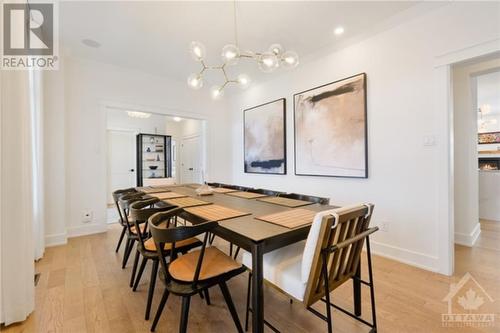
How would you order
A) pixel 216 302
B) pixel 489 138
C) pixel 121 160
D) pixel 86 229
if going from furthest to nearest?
pixel 121 160 → pixel 489 138 → pixel 86 229 → pixel 216 302

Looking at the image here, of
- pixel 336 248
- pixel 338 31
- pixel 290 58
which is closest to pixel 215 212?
pixel 336 248

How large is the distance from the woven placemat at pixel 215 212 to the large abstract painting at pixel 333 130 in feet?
6.34

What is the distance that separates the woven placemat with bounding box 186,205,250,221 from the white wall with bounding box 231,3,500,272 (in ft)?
6.46

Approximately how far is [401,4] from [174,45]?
9.34 feet

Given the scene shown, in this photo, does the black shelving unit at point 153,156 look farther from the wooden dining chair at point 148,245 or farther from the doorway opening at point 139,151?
the wooden dining chair at point 148,245

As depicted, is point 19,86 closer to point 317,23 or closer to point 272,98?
point 317,23

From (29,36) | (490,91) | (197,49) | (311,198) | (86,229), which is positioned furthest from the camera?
(490,91)

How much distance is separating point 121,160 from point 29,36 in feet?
14.2

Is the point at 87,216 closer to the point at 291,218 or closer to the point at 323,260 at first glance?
the point at 291,218

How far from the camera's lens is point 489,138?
237 inches

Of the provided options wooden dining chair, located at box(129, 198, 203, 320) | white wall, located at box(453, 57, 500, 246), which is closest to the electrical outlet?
wooden dining chair, located at box(129, 198, 203, 320)

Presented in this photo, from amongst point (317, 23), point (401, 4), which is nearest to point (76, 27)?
point (317, 23)

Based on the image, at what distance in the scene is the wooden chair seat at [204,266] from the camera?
132 cm

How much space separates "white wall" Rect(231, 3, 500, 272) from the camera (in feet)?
7.16
